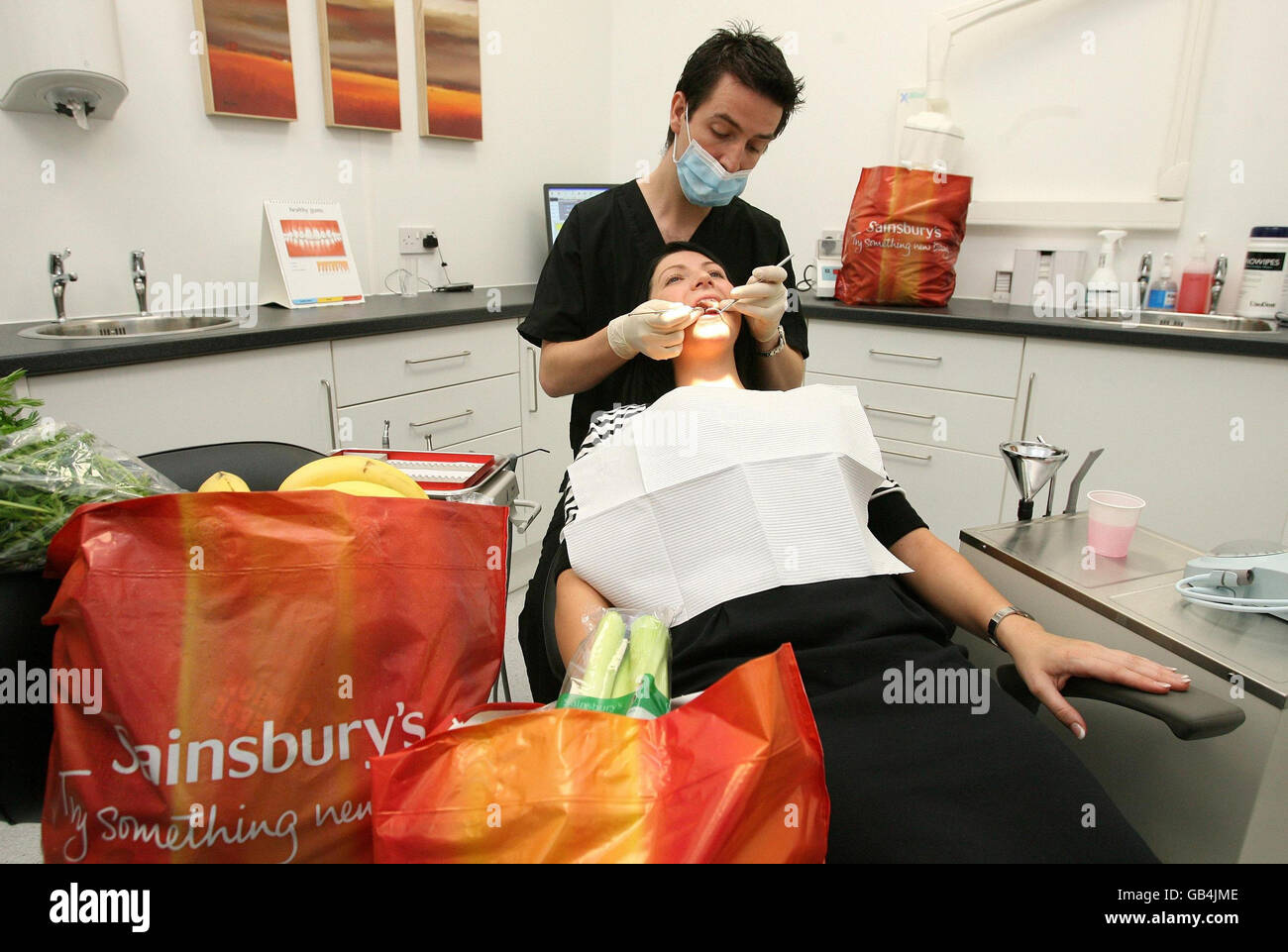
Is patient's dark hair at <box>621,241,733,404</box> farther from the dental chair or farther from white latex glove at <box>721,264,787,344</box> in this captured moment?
the dental chair

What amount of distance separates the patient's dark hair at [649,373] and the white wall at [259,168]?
63.4 inches

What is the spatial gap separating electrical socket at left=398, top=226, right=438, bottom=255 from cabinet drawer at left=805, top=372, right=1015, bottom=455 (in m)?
1.70

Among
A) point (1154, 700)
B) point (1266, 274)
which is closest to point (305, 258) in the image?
point (1154, 700)

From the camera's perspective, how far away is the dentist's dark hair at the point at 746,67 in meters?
1.50

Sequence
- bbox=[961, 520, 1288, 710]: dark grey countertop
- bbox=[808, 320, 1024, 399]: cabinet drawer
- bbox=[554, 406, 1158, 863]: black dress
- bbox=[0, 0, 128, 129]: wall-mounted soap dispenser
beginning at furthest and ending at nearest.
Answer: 1. bbox=[808, 320, 1024, 399]: cabinet drawer
2. bbox=[0, 0, 128, 129]: wall-mounted soap dispenser
3. bbox=[961, 520, 1288, 710]: dark grey countertop
4. bbox=[554, 406, 1158, 863]: black dress

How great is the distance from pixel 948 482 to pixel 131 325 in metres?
2.74

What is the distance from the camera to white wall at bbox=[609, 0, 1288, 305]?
8.50 ft

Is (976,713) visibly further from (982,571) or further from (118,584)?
(118,584)

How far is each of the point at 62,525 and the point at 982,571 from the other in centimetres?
136

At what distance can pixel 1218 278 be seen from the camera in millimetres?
2678

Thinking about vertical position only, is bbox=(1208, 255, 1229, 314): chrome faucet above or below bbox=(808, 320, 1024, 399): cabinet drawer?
above

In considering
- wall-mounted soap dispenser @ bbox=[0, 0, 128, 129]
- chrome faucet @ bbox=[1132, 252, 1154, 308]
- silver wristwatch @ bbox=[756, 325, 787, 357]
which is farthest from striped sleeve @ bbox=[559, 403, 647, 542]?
chrome faucet @ bbox=[1132, 252, 1154, 308]

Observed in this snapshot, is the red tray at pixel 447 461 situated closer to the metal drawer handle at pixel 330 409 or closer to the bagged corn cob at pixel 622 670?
the bagged corn cob at pixel 622 670

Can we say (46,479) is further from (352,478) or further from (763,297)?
(763,297)
